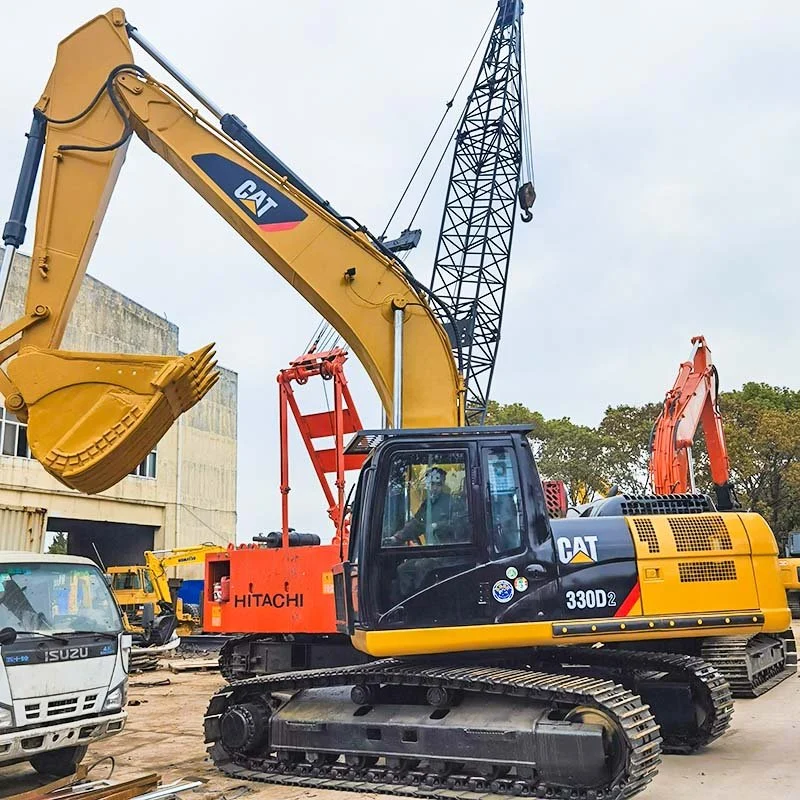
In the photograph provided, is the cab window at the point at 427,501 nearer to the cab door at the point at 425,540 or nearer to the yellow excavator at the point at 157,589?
the cab door at the point at 425,540

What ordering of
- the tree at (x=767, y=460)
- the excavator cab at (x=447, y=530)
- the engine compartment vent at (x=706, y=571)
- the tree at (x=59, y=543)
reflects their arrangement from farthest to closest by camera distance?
the tree at (x=59, y=543) → the tree at (x=767, y=460) → the engine compartment vent at (x=706, y=571) → the excavator cab at (x=447, y=530)

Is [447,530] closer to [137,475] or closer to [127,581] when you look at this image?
[127,581]

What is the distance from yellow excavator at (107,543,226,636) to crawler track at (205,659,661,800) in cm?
1253

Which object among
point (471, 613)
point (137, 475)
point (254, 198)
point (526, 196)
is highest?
point (526, 196)

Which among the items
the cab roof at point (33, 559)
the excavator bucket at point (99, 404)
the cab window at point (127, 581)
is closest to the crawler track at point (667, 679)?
the excavator bucket at point (99, 404)

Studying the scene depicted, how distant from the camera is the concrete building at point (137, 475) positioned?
24.7 m

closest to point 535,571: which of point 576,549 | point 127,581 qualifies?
point 576,549

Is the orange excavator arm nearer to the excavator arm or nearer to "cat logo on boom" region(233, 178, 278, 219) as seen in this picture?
the excavator arm

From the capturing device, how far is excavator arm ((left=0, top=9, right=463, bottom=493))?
749 cm

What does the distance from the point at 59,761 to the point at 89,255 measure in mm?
4668

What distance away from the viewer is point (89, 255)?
8.62 metres

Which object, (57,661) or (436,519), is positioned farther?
(57,661)

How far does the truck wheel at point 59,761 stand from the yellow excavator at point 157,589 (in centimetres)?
1220

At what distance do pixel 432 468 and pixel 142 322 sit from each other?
25.2 meters
